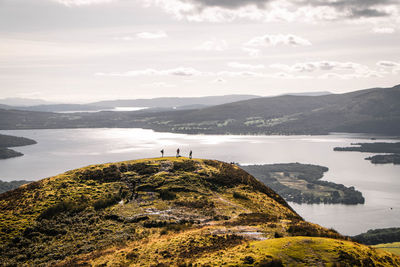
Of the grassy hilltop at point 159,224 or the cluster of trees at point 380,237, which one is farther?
the cluster of trees at point 380,237

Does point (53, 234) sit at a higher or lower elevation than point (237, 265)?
lower

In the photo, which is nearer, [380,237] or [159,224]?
[159,224]

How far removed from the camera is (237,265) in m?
24.9

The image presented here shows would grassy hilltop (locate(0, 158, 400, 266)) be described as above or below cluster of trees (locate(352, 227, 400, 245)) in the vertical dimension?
above

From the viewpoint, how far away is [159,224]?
40562 millimetres

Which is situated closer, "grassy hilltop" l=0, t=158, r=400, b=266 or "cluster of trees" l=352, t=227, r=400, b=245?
"grassy hilltop" l=0, t=158, r=400, b=266

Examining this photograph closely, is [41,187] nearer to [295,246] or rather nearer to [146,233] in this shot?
[146,233]

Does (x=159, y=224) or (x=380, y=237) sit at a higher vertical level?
(x=159, y=224)

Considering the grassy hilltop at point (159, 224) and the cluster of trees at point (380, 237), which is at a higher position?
the grassy hilltop at point (159, 224)

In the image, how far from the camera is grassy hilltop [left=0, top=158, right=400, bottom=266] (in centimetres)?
2750

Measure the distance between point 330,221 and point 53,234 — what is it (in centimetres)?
18048

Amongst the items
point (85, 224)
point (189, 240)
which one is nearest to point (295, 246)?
point (189, 240)

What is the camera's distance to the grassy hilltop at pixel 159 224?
90.2 feet

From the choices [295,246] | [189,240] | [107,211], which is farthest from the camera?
[107,211]
